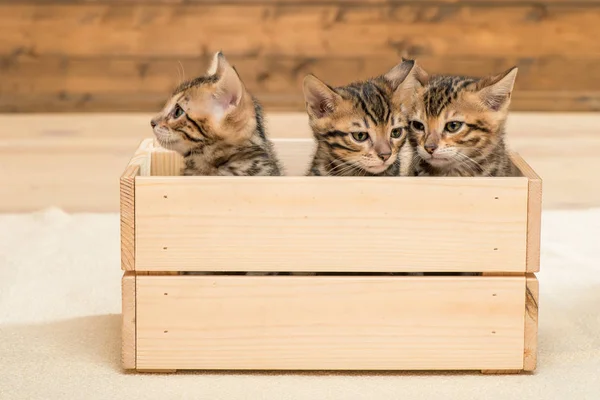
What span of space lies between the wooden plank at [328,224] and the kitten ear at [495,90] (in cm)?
26

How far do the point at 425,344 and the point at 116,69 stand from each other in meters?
2.88

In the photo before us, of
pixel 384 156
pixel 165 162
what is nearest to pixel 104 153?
pixel 165 162

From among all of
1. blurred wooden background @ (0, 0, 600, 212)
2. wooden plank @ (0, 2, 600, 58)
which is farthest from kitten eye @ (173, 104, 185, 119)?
wooden plank @ (0, 2, 600, 58)

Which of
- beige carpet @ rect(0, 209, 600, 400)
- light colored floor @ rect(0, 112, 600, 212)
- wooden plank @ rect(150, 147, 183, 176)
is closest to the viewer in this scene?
beige carpet @ rect(0, 209, 600, 400)

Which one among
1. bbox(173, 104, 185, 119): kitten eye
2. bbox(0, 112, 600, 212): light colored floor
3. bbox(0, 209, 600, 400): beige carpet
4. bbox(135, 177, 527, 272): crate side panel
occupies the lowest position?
bbox(0, 209, 600, 400): beige carpet

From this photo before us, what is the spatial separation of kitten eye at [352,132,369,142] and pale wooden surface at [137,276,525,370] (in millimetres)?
295

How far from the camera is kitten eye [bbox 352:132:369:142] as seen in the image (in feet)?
6.39

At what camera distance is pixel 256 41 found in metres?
4.37

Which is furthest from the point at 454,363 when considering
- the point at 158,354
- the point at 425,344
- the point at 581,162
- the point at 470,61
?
the point at 470,61

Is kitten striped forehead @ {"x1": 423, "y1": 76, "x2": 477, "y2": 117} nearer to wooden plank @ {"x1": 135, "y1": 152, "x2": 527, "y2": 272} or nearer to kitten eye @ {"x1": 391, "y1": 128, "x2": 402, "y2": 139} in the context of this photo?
kitten eye @ {"x1": 391, "y1": 128, "x2": 402, "y2": 139}

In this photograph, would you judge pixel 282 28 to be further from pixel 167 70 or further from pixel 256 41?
pixel 167 70

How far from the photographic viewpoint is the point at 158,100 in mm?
4434

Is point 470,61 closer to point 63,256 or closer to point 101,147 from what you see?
point 101,147

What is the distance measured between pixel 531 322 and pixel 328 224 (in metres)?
0.44
